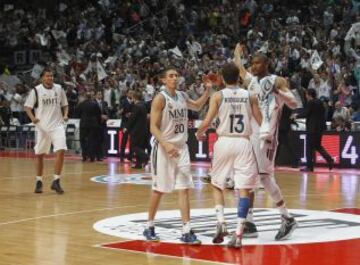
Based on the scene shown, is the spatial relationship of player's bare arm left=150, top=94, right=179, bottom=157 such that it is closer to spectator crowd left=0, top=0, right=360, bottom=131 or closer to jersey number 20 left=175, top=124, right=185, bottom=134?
jersey number 20 left=175, top=124, right=185, bottom=134

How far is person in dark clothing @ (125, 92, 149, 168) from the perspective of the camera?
19.4m

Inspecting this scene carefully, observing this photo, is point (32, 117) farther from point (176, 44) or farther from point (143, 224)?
point (176, 44)

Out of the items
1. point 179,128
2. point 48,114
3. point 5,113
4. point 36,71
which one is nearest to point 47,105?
point 48,114

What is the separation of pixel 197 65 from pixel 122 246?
713 inches

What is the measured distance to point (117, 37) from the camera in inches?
1233

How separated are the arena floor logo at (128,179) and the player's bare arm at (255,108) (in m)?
6.67

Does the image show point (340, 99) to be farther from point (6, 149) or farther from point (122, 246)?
point (122, 246)

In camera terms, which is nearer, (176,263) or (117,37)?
(176,263)

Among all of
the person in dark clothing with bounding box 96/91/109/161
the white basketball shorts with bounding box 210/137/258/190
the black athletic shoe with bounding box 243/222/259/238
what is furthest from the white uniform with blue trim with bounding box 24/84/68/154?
the person in dark clothing with bounding box 96/91/109/161

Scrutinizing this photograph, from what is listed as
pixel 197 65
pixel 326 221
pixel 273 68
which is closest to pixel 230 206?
pixel 326 221

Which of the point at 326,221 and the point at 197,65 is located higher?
the point at 197,65

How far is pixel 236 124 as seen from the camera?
8.93m

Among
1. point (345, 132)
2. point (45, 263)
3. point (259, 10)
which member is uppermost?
point (259, 10)

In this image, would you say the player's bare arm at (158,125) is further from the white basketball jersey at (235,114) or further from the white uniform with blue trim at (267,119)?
the white uniform with blue trim at (267,119)
